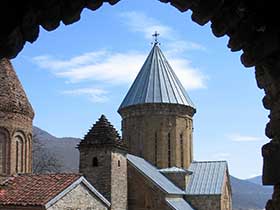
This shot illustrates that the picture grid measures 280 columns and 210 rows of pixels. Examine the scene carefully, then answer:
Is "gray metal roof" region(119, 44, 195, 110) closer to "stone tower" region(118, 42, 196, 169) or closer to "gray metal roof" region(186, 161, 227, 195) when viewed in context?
"stone tower" region(118, 42, 196, 169)

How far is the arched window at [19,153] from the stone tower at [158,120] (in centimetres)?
870

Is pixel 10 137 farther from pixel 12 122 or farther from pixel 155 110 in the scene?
pixel 155 110

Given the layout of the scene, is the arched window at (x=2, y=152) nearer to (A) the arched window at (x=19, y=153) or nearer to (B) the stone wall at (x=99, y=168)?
(A) the arched window at (x=19, y=153)

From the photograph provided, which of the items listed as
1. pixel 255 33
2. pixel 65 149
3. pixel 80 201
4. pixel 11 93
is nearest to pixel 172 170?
pixel 80 201

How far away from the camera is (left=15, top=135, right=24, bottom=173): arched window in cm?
2014

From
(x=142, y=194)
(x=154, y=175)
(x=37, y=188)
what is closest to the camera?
(x=37, y=188)

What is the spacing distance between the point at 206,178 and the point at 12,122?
1285cm

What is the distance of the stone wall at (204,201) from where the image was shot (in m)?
26.4

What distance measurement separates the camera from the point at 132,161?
955 inches

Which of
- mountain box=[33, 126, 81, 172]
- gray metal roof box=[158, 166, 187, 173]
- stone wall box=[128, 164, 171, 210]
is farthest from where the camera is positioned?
mountain box=[33, 126, 81, 172]

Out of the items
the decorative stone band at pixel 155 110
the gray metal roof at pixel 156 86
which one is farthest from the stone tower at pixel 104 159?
the gray metal roof at pixel 156 86

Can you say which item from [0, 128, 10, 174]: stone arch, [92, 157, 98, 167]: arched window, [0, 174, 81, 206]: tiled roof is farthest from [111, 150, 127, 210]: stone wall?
[0, 128, 10, 174]: stone arch

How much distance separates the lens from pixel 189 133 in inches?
1148

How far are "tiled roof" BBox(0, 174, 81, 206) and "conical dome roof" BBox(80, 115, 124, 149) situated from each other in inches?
119
